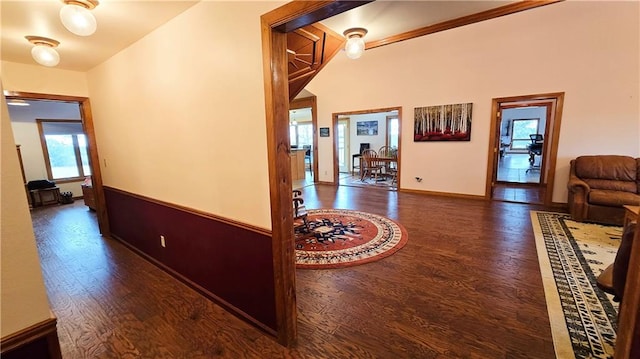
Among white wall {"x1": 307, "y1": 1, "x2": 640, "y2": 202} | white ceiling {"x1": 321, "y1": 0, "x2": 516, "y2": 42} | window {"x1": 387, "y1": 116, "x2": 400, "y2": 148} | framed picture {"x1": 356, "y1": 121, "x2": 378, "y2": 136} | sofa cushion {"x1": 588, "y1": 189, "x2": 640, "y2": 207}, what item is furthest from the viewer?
framed picture {"x1": 356, "y1": 121, "x2": 378, "y2": 136}

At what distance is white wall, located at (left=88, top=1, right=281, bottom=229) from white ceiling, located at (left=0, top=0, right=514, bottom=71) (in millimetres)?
123

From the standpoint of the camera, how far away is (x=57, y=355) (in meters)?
0.99

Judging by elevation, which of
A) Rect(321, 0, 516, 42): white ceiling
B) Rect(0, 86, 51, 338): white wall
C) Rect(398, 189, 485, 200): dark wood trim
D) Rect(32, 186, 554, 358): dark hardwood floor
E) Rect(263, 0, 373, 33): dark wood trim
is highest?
Rect(321, 0, 516, 42): white ceiling

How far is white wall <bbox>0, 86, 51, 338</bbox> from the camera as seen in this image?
847 mm

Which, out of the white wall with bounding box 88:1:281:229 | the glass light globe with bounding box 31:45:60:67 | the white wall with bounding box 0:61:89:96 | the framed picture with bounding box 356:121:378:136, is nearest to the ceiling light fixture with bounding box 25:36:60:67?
the glass light globe with bounding box 31:45:60:67

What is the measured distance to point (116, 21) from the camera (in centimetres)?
221

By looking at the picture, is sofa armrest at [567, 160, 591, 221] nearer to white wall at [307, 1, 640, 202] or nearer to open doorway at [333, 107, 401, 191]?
white wall at [307, 1, 640, 202]

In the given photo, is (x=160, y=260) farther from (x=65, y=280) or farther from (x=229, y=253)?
(x=229, y=253)

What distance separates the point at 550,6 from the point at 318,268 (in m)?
5.52

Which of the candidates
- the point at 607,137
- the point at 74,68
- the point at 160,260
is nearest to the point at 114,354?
the point at 160,260

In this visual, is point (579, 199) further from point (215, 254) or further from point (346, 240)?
point (215, 254)

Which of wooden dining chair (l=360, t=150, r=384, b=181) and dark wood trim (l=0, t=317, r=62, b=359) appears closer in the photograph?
dark wood trim (l=0, t=317, r=62, b=359)

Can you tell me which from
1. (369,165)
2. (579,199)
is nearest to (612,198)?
(579,199)

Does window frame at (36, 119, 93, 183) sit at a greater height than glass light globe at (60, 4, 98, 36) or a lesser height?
lesser
